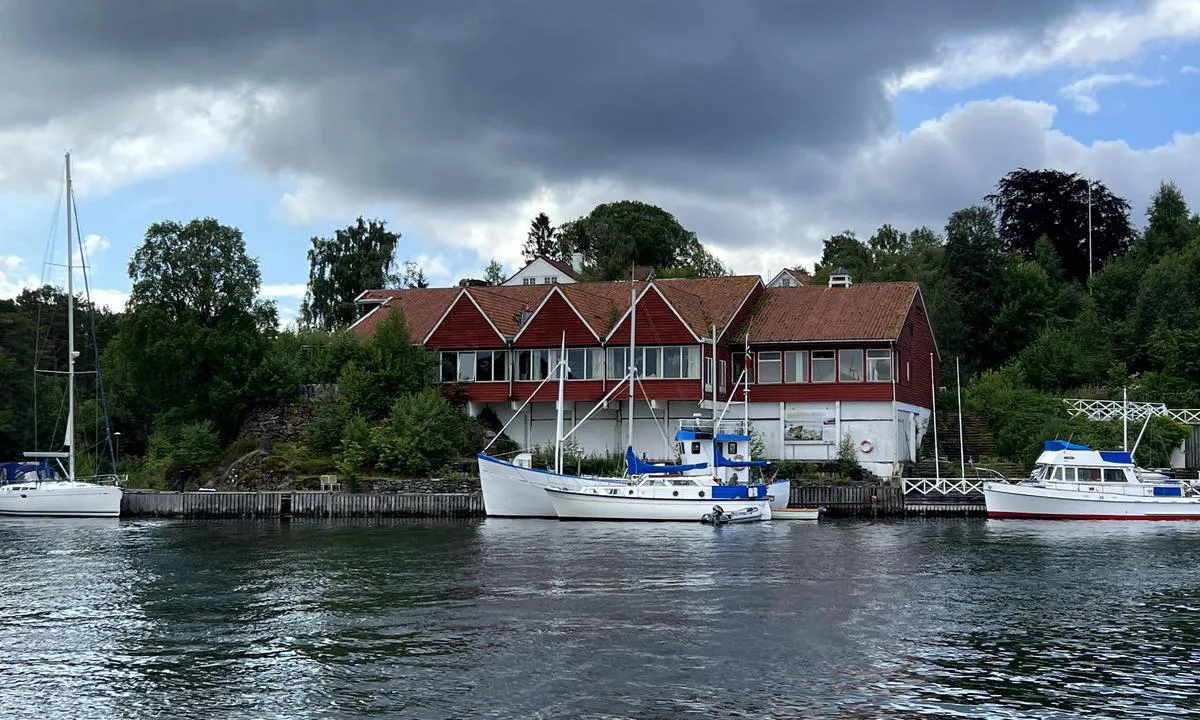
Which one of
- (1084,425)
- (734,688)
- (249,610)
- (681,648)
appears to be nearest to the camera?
(734,688)

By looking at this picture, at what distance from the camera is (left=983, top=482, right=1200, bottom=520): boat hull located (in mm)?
53188

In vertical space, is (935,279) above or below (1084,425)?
above

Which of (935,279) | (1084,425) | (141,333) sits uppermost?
(935,279)

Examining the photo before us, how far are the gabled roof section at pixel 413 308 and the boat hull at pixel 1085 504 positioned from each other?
32.0 metres

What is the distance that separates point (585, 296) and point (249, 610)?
137 feet

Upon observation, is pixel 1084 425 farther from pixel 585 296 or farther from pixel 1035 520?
pixel 585 296

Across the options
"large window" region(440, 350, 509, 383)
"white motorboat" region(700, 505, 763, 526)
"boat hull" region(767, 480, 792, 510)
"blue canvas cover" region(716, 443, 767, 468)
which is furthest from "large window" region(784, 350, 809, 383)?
"large window" region(440, 350, 509, 383)

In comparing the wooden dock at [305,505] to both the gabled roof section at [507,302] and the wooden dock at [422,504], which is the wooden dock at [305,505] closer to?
the wooden dock at [422,504]

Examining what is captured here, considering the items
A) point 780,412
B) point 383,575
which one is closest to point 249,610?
point 383,575

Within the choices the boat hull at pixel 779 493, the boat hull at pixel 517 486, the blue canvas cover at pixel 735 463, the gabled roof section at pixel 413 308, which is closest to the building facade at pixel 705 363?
A: the gabled roof section at pixel 413 308

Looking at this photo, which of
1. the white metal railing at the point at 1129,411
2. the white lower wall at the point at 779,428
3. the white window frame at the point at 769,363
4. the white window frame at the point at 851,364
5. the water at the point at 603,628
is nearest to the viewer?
the water at the point at 603,628

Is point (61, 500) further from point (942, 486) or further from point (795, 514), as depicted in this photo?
point (942, 486)

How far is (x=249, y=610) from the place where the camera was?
2914 cm

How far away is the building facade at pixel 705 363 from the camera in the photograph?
6394cm
